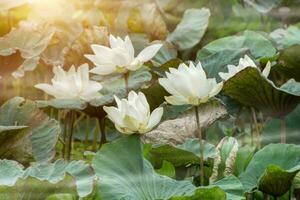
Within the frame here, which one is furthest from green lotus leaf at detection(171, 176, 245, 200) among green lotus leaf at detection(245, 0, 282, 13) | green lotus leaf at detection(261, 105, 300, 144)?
green lotus leaf at detection(245, 0, 282, 13)

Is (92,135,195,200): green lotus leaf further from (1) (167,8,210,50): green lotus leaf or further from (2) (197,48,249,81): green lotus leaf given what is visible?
(1) (167,8,210,50): green lotus leaf

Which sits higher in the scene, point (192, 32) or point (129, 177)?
point (192, 32)

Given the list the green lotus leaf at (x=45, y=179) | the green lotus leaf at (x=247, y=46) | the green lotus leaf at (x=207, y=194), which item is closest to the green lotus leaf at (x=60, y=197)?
the green lotus leaf at (x=45, y=179)

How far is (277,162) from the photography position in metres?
1.11

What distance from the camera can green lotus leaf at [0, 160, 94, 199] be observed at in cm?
95

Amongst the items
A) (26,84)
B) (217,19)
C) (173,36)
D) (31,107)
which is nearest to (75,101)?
(31,107)

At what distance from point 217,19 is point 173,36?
627 mm

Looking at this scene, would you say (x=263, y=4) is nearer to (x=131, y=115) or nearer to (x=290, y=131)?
(x=290, y=131)

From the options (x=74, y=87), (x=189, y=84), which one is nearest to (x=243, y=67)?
(x=189, y=84)

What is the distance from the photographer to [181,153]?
112 centimetres

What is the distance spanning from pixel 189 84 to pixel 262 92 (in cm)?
18

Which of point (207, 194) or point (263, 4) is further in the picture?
point (263, 4)

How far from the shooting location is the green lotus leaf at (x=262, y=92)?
120 cm

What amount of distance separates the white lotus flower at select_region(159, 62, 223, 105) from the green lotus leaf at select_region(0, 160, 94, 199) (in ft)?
0.63
